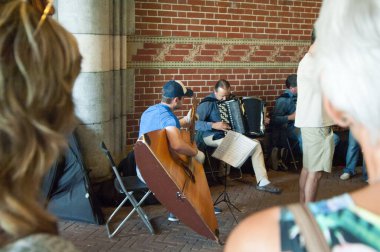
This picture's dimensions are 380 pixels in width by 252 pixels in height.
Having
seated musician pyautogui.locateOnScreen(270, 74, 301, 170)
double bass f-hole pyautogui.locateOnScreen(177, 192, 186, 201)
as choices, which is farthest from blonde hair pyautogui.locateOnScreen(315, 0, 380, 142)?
seated musician pyautogui.locateOnScreen(270, 74, 301, 170)

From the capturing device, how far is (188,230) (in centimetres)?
379

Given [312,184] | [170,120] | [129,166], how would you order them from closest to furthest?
[170,120]
[312,184]
[129,166]

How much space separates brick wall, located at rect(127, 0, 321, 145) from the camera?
509 centimetres

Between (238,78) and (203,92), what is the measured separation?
0.55m

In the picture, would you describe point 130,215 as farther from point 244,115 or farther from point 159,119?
point 244,115

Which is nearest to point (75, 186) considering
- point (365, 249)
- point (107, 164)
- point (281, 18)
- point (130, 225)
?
point (130, 225)

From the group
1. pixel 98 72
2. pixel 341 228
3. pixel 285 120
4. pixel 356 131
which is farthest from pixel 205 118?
pixel 341 228

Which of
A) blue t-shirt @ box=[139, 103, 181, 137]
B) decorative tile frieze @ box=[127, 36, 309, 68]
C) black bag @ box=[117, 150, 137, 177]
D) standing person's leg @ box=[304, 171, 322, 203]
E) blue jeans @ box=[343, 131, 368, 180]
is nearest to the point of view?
blue t-shirt @ box=[139, 103, 181, 137]

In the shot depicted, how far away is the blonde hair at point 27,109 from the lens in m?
0.82

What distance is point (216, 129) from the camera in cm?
491

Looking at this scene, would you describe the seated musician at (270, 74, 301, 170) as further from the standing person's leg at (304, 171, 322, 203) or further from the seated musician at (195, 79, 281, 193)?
the standing person's leg at (304, 171, 322, 203)

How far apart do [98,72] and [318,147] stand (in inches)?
85.6

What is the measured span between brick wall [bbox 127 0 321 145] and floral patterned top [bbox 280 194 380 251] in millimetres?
4360

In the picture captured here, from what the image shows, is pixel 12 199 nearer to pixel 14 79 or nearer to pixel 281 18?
pixel 14 79
